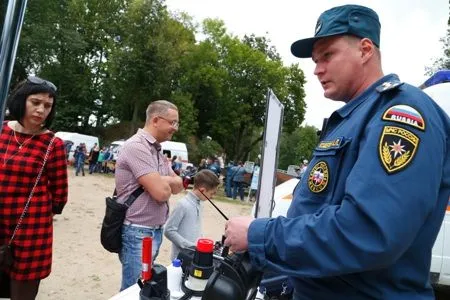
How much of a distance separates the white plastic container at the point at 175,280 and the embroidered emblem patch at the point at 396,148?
150 cm

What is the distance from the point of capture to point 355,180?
112 centimetres

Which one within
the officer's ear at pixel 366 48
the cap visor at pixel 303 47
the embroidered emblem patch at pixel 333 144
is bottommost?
the embroidered emblem patch at pixel 333 144

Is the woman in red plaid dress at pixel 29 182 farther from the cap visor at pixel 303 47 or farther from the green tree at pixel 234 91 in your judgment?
the green tree at pixel 234 91

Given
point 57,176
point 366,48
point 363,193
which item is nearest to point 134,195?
point 57,176

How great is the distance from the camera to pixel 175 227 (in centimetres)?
355

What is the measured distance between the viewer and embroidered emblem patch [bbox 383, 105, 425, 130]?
3.75 ft

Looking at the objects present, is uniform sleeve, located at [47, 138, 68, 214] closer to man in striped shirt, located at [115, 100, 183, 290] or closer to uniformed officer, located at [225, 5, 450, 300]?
man in striped shirt, located at [115, 100, 183, 290]

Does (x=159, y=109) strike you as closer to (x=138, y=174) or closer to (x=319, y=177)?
(x=138, y=174)

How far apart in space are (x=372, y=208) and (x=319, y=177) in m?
0.28

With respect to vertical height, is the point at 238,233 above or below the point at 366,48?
below

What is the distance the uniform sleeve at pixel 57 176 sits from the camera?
2793 millimetres

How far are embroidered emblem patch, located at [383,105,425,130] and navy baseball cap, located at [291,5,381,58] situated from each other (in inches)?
15.2

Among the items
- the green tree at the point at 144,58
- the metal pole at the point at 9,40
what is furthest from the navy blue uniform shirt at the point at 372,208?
the green tree at the point at 144,58

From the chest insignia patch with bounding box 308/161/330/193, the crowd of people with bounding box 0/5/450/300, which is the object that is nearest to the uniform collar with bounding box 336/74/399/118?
the crowd of people with bounding box 0/5/450/300
